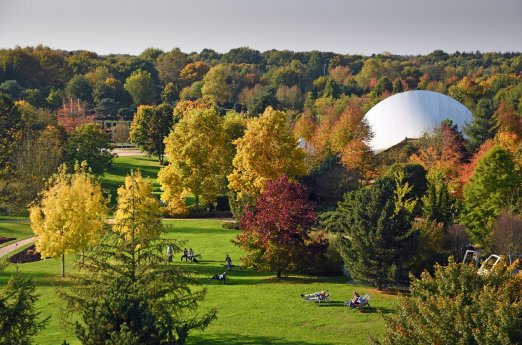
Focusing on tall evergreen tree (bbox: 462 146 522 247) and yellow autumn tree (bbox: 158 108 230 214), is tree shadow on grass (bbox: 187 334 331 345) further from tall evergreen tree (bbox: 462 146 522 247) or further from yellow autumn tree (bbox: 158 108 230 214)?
yellow autumn tree (bbox: 158 108 230 214)

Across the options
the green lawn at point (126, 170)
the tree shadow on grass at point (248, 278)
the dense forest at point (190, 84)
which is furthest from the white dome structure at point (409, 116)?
the tree shadow on grass at point (248, 278)

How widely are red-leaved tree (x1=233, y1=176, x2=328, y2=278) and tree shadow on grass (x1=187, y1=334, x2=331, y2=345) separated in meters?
9.36

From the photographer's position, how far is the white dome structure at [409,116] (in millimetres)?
78188

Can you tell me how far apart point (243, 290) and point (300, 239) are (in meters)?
4.53

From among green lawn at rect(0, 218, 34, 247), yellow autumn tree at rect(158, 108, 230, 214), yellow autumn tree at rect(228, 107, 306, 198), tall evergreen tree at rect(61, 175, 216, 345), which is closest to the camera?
tall evergreen tree at rect(61, 175, 216, 345)

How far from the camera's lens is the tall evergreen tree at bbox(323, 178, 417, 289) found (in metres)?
29.7

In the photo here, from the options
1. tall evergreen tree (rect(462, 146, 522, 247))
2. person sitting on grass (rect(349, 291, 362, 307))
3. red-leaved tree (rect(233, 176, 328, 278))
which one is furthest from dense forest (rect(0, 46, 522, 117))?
person sitting on grass (rect(349, 291, 362, 307))

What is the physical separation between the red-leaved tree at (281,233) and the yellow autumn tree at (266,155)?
14031mm

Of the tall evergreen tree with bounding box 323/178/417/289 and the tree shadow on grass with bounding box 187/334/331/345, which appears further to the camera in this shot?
the tall evergreen tree with bounding box 323/178/417/289

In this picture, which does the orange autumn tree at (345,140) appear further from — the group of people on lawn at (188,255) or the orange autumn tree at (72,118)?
the orange autumn tree at (72,118)

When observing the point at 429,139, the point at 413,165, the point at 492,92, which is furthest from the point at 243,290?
the point at 492,92

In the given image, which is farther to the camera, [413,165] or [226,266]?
[413,165]

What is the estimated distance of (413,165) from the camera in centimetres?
5078

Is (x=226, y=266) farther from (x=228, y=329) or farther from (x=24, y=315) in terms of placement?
(x=24, y=315)
